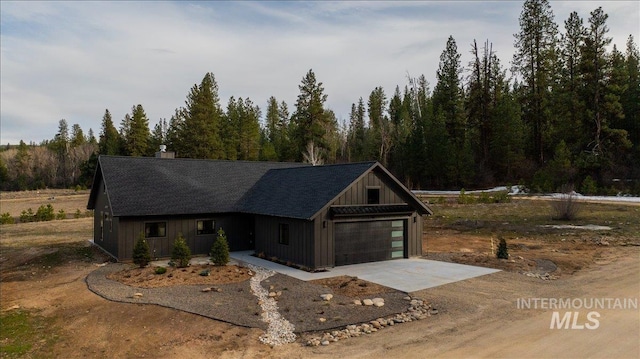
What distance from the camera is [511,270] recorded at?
17.1 metres

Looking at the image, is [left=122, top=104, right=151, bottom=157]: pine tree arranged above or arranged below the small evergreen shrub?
above

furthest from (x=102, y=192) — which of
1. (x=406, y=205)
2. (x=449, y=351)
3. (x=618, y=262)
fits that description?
(x=618, y=262)

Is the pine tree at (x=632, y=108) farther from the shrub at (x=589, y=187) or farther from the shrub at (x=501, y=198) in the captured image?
the shrub at (x=501, y=198)

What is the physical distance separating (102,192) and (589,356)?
77.2ft

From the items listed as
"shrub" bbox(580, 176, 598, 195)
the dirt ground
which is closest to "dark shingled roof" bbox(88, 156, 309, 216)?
the dirt ground

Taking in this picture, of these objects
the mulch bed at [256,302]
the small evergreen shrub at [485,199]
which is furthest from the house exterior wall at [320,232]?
the small evergreen shrub at [485,199]

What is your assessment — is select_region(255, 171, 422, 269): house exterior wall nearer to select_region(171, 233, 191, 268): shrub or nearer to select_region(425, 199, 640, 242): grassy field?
select_region(171, 233, 191, 268): shrub

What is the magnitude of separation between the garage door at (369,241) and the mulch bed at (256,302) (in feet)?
11.2

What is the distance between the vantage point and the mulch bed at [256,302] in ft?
37.6

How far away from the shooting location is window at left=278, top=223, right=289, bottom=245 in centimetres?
1944

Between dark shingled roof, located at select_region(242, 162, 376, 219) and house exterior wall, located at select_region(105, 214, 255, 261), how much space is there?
1.26m

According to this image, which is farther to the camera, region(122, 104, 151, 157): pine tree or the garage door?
region(122, 104, 151, 157): pine tree

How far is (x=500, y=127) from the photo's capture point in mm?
53188

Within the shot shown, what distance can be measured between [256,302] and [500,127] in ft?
159
